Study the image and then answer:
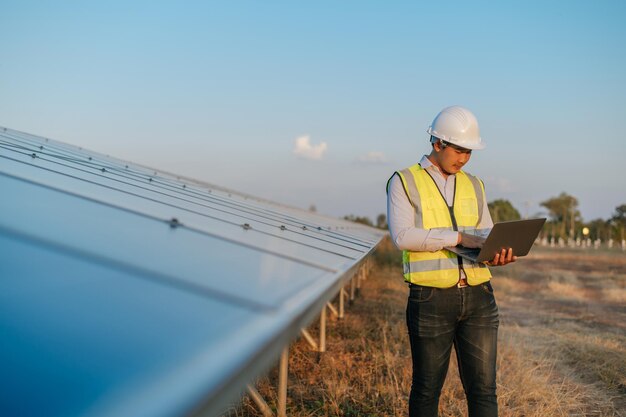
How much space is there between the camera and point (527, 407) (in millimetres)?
5090

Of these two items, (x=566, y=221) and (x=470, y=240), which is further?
(x=566, y=221)

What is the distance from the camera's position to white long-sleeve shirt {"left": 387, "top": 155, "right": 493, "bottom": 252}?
3482 millimetres

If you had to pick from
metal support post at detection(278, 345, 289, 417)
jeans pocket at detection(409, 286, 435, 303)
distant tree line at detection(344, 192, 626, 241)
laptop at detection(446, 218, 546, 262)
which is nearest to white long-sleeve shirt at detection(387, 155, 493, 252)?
laptop at detection(446, 218, 546, 262)

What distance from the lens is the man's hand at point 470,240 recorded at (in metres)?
3.48

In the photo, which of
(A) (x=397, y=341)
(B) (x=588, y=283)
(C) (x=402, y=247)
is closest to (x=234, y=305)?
(C) (x=402, y=247)

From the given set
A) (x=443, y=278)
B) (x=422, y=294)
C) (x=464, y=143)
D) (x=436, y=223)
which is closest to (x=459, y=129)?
(x=464, y=143)

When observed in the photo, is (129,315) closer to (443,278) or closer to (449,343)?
(443,278)

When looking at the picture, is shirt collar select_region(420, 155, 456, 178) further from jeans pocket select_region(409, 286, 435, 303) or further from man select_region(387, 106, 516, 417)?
jeans pocket select_region(409, 286, 435, 303)

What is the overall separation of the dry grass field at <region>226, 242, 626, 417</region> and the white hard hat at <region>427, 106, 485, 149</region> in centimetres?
235

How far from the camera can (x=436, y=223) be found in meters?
3.65

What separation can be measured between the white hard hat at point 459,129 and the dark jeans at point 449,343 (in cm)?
Result: 91

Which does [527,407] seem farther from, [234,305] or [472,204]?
[234,305]

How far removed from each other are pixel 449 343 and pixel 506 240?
71 cm

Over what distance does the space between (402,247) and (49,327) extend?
240 cm
